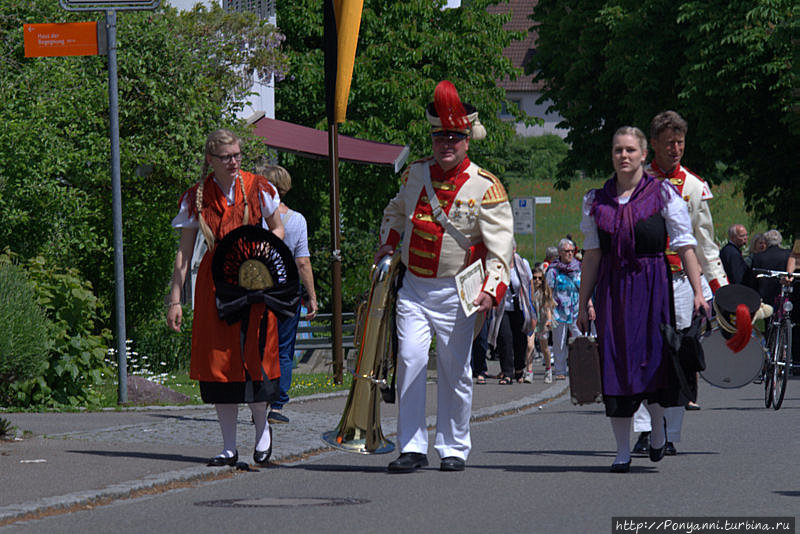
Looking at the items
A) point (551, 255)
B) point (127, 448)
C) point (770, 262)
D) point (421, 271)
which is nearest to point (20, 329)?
point (127, 448)

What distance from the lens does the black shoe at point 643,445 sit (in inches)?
381

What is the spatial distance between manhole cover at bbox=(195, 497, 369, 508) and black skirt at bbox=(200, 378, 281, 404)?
1.20 m

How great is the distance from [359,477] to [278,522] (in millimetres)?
1780

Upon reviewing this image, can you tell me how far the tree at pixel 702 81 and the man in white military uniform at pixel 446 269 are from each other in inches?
926

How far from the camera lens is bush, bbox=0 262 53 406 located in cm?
1107

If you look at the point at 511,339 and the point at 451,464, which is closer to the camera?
the point at 451,464

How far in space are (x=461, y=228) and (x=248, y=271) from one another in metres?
1.28

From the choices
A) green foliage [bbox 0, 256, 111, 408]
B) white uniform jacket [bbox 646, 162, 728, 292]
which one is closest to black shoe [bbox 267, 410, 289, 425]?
green foliage [bbox 0, 256, 111, 408]

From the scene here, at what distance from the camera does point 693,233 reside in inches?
386

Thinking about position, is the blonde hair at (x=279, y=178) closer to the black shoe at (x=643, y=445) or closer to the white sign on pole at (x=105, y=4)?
the white sign on pole at (x=105, y=4)

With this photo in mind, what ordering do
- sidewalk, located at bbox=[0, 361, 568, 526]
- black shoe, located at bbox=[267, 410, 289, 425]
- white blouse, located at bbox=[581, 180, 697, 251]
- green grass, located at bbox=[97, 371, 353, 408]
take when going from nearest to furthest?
sidewalk, located at bbox=[0, 361, 568, 526] < white blouse, located at bbox=[581, 180, 697, 251] < black shoe, located at bbox=[267, 410, 289, 425] < green grass, located at bbox=[97, 371, 353, 408]

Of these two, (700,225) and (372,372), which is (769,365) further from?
(372,372)

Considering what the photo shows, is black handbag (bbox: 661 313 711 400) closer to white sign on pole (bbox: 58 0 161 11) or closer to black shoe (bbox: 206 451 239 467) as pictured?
black shoe (bbox: 206 451 239 467)

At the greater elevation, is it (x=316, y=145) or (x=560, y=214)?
(x=560, y=214)
